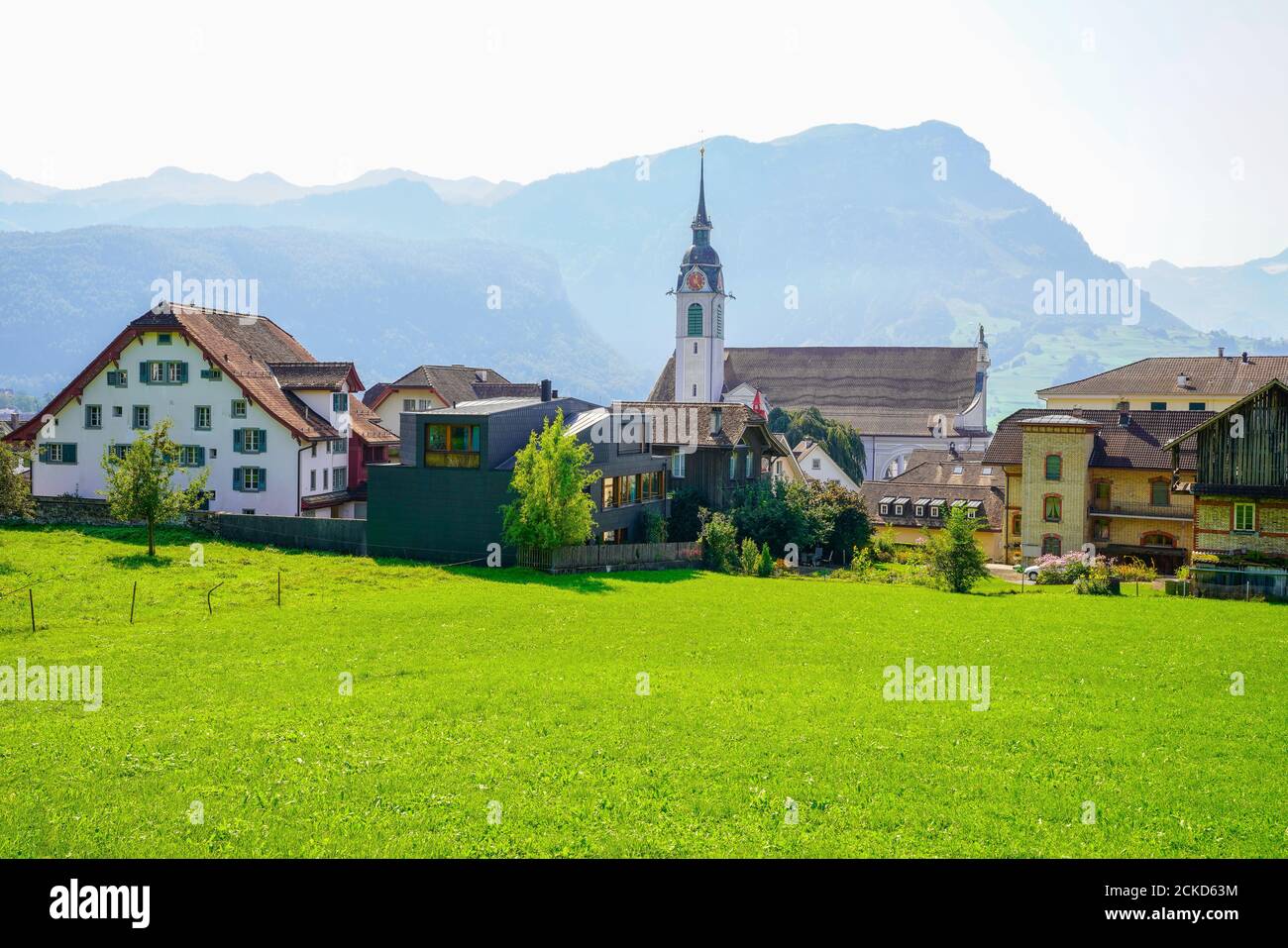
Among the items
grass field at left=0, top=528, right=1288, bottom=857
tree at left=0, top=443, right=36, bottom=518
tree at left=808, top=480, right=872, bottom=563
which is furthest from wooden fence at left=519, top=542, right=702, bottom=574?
tree at left=0, top=443, right=36, bottom=518

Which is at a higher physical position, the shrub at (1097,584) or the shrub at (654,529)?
the shrub at (654,529)

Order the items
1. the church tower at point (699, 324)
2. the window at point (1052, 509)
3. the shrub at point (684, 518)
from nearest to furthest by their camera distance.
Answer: the shrub at point (684, 518) → the window at point (1052, 509) → the church tower at point (699, 324)

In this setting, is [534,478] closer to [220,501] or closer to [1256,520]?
[220,501]

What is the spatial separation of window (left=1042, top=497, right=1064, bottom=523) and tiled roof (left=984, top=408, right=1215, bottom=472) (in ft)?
9.57

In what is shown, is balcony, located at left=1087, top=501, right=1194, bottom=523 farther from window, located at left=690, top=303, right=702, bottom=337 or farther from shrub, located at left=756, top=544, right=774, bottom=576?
window, located at left=690, top=303, right=702, bottom=337

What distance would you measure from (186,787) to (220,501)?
4148 cm

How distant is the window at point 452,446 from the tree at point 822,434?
2438 inches

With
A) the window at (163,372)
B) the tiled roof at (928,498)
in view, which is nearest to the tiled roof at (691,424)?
the tiled roof at (928,498)

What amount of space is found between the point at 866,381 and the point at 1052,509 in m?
73.9

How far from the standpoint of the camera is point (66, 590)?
108 ft

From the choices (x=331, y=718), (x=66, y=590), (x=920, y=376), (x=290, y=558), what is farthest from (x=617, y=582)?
(x=920, y=376)

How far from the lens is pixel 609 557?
44812 mm

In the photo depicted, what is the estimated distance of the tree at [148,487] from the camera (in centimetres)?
4188

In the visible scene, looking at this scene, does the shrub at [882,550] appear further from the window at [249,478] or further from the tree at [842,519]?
the window at [249,478]
